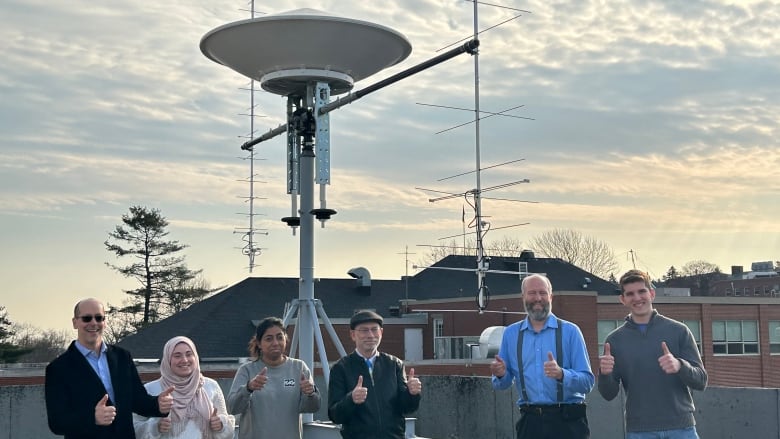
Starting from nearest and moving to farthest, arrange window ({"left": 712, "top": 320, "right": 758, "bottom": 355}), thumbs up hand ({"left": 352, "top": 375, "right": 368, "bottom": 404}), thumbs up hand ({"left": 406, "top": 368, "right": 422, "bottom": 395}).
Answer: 1. thumbs up hand ({"left": 352, "top": 375, "right": 368, "bottom": 404})
2. thumbs up hand ({"left": 406, "top": 368, "right": 422, "bottom": 395})
3. window ({"left": 712, "top": 320, "right": 758, "bottom": 355})

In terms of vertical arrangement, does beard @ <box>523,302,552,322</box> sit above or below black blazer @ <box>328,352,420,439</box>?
above

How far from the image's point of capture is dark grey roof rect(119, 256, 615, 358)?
40344 millimetres

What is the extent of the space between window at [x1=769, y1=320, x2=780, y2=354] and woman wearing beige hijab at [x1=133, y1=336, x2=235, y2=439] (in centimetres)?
4553

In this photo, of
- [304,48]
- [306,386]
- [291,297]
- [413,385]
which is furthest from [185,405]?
[291,297]

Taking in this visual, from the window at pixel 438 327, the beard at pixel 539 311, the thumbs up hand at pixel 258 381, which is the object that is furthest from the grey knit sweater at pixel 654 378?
the window at pixel 438 327

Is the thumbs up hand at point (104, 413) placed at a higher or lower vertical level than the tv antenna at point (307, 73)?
lower

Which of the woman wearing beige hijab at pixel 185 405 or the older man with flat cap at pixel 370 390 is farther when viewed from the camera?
the older man with flat cap at pixel 370 390

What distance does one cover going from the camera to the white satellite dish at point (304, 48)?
40.9 feet

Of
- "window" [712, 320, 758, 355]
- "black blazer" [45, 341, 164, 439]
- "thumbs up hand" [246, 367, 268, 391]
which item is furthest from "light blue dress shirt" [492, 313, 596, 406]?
"window" [712, 320, 758, 355]

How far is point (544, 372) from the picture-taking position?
6.21 metres

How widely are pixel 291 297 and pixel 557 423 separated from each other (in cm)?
3940

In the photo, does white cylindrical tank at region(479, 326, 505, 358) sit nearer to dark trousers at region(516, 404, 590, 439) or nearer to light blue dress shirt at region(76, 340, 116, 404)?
dark trousers at region(516, 404, 590, 439)

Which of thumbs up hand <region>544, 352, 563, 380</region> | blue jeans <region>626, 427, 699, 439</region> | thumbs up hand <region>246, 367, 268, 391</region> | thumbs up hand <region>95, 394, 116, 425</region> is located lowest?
blue jeans <region>626, 427, 699, 439</region>

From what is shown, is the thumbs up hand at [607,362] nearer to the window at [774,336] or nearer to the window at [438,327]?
the window at [438,327]
